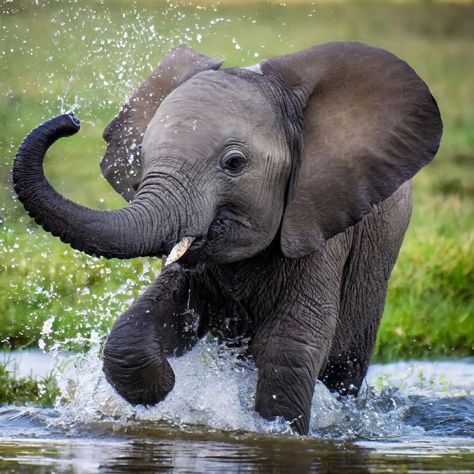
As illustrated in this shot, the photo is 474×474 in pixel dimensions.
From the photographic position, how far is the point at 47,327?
8.33 meters

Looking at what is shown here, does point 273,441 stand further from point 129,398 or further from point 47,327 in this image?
point 47,327

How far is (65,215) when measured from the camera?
19.2ft

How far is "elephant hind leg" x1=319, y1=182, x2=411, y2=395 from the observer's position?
7.23 m

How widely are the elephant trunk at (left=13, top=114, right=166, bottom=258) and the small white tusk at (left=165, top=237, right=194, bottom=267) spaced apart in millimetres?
203

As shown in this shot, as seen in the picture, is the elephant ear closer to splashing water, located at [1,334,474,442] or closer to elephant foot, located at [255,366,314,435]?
splashing water, located at [1,334,474,442]

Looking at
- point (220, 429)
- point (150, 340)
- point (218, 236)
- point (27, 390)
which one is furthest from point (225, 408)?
point (27, 390)

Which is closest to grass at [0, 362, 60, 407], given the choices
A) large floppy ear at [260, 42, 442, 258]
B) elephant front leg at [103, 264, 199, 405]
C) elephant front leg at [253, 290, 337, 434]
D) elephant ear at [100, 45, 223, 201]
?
elephant front leg at [103, 264, 199, 405]

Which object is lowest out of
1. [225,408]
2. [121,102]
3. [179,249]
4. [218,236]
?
[225,408]

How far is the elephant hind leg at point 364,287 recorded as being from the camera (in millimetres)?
7229

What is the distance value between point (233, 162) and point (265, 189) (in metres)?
0.20

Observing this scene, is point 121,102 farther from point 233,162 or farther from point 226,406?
point 226,406

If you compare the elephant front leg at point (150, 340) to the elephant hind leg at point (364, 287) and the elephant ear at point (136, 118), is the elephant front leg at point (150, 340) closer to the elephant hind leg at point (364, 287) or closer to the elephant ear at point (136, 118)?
the elephant ear at point (136, 118)

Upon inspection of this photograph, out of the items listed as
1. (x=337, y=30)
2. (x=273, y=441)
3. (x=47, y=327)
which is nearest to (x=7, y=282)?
(x=47, y=327)

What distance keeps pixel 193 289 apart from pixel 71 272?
10.3ft
